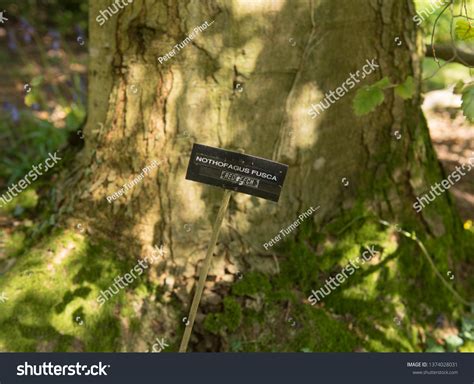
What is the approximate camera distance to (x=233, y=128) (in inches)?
123

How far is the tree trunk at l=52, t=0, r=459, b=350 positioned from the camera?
3.02 m

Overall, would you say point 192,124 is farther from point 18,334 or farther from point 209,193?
point 18,334

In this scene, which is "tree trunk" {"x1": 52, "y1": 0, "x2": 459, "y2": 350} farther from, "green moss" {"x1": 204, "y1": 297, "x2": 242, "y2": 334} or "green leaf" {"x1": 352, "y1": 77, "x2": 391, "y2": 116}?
"green leaf" {"x1": 352, "y1": 77, "x2": 391, "y2": 116}

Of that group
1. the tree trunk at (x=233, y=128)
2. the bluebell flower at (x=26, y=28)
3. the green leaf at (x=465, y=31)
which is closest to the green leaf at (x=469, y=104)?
the green leaf at (x=465, y=31)

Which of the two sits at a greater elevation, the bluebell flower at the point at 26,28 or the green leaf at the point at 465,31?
the bluebell flower at the point at 26,28

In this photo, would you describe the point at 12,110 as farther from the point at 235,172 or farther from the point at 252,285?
the point at 235,172

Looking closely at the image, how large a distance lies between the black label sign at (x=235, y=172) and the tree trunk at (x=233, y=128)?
0.47 m

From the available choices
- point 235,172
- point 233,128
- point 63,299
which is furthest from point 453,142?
point 63,299

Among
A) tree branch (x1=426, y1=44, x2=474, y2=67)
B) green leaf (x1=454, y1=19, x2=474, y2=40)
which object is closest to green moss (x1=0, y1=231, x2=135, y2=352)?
green leaf (x1=454, y1=19, x2=474, y2=40)

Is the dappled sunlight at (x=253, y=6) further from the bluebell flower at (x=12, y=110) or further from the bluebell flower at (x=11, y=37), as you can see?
the bluebell flower at (x=11, y=37)

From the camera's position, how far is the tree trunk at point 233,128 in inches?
119

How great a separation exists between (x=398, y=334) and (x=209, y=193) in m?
1.24

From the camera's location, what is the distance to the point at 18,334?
300 cm

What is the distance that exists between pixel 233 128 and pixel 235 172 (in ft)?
1.69
